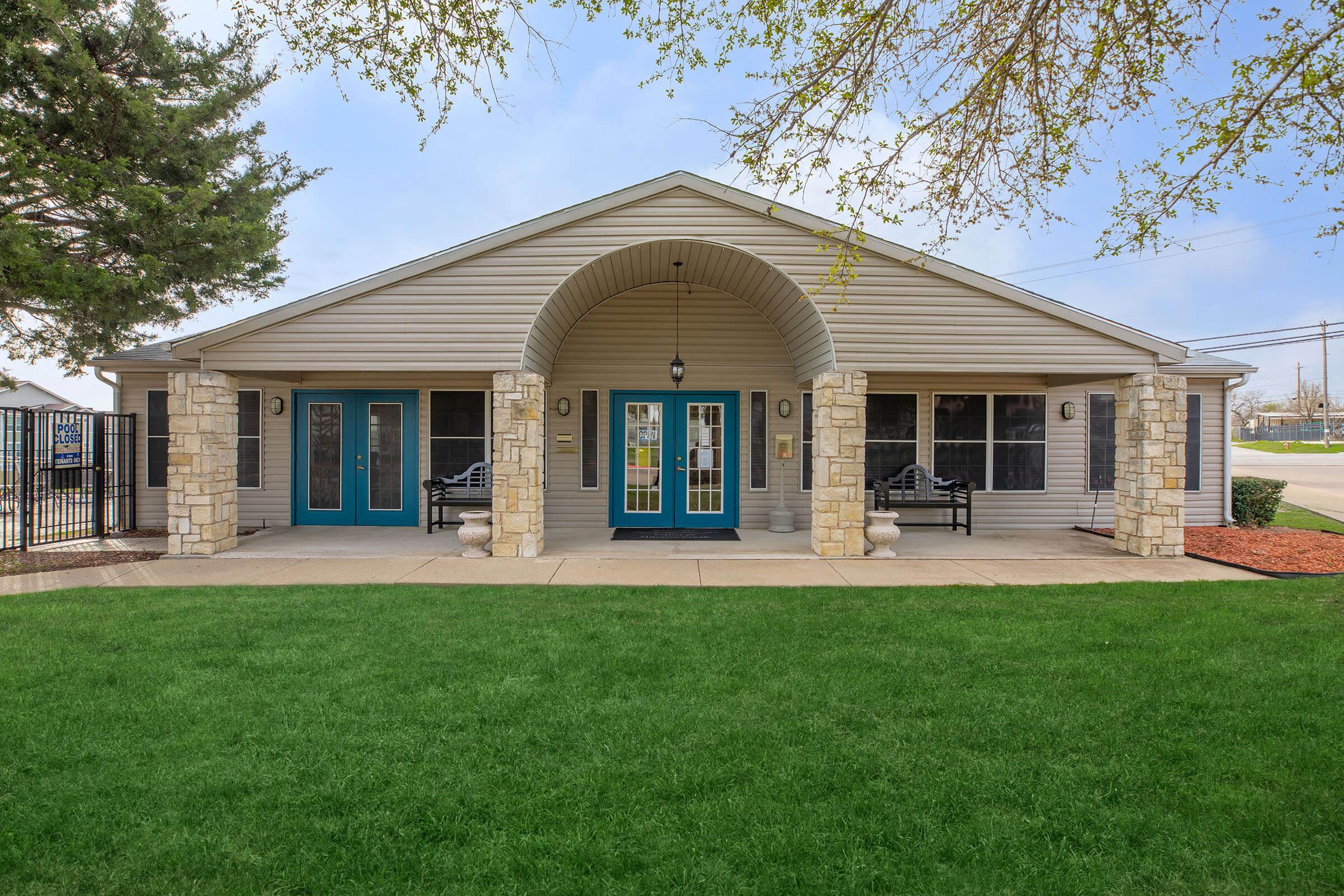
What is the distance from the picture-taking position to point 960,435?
1002 cm

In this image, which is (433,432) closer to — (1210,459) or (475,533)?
(475,533)

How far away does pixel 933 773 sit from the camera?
2.72m

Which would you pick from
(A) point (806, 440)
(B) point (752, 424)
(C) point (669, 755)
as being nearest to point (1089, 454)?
(A) point (806, 440)

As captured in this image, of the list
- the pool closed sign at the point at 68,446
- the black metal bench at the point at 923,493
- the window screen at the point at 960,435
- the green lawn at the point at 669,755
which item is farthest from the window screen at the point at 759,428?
the pool closed sign at the point at 68,446

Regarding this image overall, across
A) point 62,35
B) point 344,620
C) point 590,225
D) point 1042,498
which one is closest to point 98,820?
point 344,620

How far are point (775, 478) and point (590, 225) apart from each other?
4505mm

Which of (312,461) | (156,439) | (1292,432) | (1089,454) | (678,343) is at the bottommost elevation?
(312,461)

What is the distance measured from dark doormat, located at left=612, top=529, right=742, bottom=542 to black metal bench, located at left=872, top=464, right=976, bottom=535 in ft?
7.26

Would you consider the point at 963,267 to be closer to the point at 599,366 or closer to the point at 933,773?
the point at 599,366

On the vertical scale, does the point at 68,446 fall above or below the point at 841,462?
above

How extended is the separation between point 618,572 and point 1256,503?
10.5 m

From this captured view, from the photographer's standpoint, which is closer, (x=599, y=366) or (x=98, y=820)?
(x=98, y=820)

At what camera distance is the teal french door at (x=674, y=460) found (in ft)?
31.8

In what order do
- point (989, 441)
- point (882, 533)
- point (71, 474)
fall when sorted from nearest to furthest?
point (882, 533) → point (71, 474) → point (989, 441)
